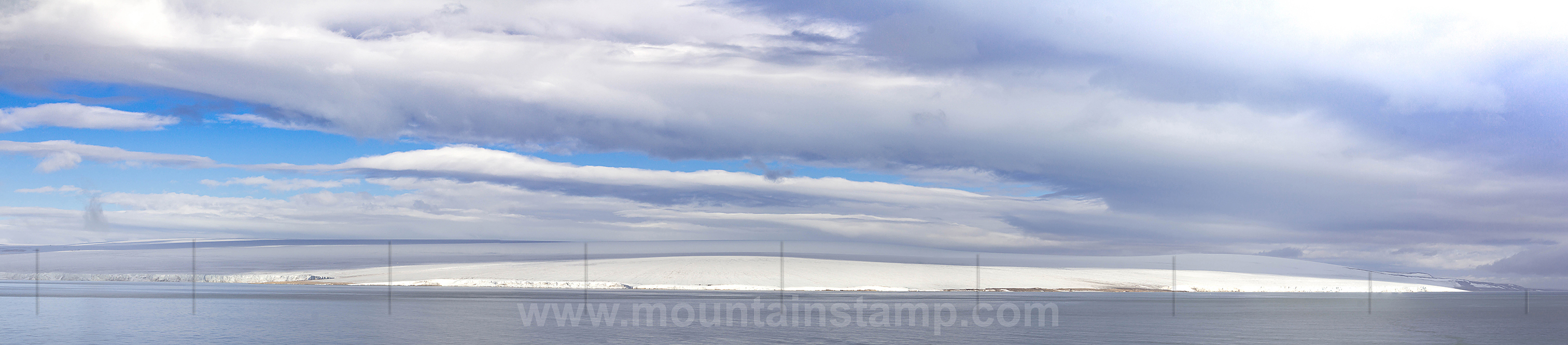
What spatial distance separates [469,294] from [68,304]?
2335 inches

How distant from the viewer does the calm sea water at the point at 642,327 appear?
49.3m

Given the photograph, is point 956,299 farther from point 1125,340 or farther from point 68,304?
point 68,304

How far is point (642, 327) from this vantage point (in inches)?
2307

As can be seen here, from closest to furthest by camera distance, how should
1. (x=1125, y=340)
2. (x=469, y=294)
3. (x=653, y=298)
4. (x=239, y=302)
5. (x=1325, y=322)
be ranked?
(x=1125, y=340) → (x=1325, y=322) → (x=239, y=302) → (x=653, y=298) → (x=469, y=294)

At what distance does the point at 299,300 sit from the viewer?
355 feet

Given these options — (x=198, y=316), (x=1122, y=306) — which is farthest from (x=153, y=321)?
(x=1122, y=306)

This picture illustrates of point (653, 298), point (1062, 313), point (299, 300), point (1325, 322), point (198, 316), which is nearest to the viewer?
point (198, 316)

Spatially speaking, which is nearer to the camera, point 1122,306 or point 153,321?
point 153,321

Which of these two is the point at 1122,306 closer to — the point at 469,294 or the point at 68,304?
the point at 469,294

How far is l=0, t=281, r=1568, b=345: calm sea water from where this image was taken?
49.3 m

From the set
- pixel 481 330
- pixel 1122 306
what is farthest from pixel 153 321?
pixel 1122 306

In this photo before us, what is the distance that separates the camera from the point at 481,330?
2130 inches

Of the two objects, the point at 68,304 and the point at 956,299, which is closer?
the point at 68,304

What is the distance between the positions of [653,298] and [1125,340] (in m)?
78.3
